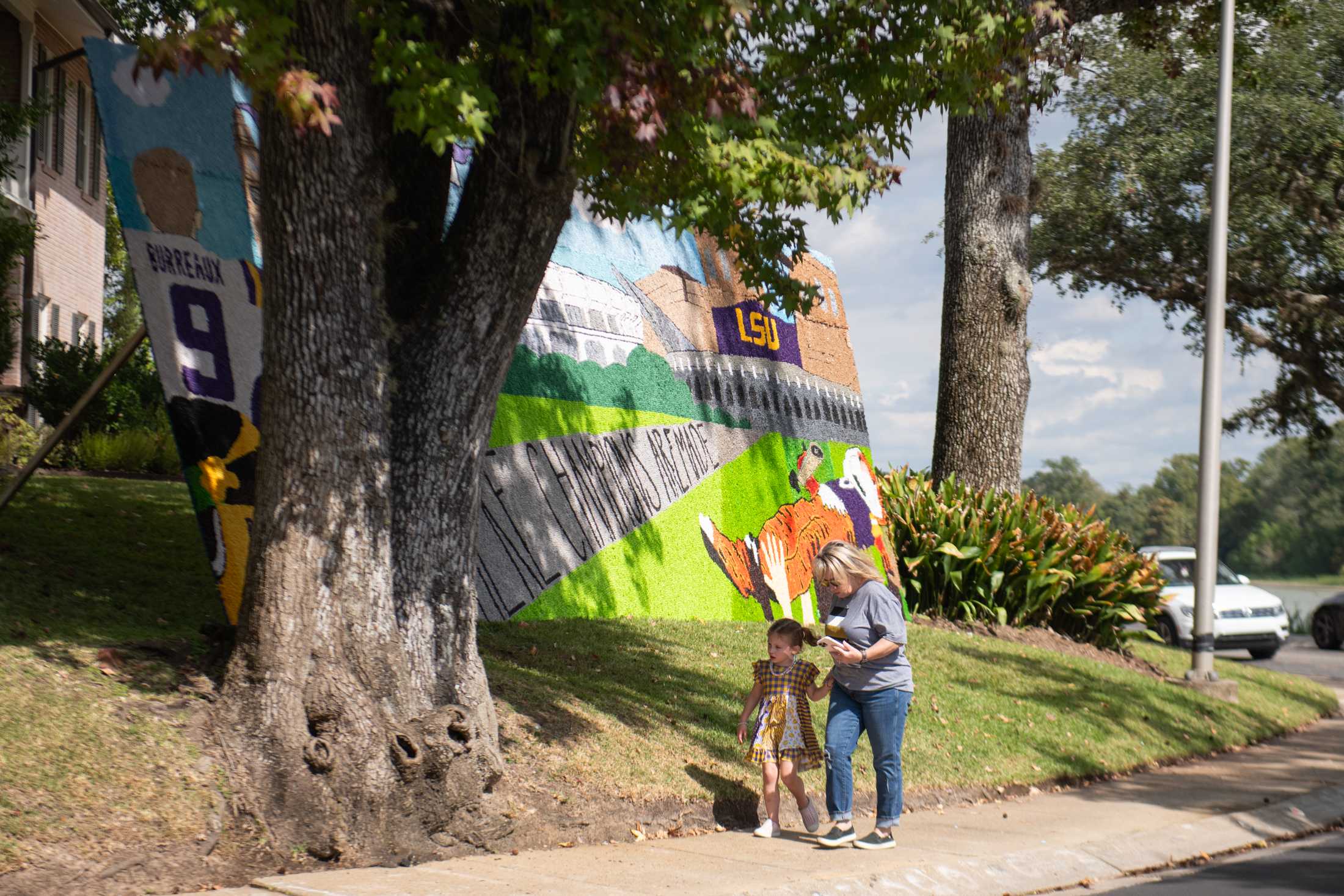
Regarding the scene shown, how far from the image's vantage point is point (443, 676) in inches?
270

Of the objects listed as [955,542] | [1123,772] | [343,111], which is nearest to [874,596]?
[343,111]

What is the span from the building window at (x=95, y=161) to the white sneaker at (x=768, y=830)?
801 inches

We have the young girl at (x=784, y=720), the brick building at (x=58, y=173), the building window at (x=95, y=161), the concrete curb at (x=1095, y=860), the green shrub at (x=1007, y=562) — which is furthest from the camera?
the building window at (x=95, y=161)

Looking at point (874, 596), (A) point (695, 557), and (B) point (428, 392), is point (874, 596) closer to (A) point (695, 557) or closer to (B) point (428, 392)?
(B) point (428, 392)

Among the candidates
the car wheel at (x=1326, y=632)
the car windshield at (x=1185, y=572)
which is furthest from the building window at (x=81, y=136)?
the car wheel at (x=1326, y=632)

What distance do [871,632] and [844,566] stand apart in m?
0.39

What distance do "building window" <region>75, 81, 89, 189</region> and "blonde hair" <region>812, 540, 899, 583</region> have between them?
19.6 meters

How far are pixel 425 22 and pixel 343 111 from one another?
107 centimetres

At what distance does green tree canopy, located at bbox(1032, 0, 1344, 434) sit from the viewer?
24.6m

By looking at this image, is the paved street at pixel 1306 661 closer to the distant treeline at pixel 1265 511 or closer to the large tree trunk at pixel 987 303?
the large tree trunk at pixel 987 303

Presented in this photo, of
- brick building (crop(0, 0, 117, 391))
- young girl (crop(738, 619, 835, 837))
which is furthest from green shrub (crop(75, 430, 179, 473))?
young girl (crop(738, 619, 835, 837))

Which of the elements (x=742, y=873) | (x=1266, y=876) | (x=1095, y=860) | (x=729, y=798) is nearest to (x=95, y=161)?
(x=729, y=798)

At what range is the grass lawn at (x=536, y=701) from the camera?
5.85 metres

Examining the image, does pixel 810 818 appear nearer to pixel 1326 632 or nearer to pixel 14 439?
pixel 14 439
